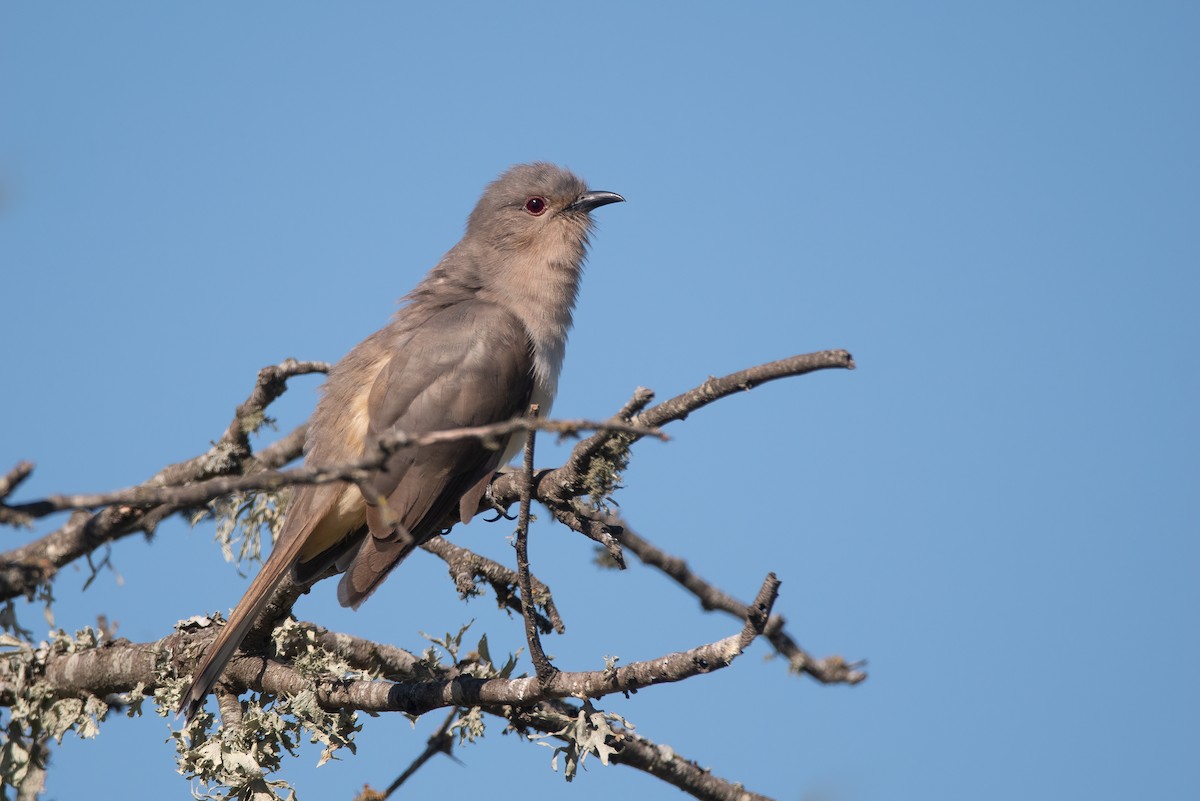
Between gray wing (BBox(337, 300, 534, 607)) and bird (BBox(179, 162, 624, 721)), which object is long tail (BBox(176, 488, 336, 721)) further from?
gray wing (BBox(337, 300, 534, 607))

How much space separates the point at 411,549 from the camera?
15.4 ft

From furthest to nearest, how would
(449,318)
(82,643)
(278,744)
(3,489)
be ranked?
1. (449,318)
2. (82,643)
3. (278,744)
4. (3,489)

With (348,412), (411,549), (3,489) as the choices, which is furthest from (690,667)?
(348,412)

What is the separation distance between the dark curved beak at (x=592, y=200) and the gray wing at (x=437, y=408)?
1.31 meters

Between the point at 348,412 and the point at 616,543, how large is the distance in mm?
2303

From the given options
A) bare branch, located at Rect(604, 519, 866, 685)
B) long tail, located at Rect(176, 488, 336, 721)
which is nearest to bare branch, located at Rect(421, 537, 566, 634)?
long tail, located at Rect(176, 488, 336, 721)

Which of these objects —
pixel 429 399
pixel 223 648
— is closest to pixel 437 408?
pixel 429 399

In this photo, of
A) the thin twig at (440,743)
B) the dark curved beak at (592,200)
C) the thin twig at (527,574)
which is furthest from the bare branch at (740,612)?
the dark curved beak at (592,200)

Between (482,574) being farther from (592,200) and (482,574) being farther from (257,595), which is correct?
(592,200)

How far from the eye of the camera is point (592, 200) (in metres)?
6.90

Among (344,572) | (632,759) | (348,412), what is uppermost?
(348,412)

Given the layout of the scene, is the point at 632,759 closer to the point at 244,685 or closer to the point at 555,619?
the point at 555,619

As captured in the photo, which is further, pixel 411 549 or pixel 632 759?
pixel 411 549

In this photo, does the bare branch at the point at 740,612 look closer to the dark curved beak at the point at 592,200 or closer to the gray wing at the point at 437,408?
the gray wing at the point at 437,408
